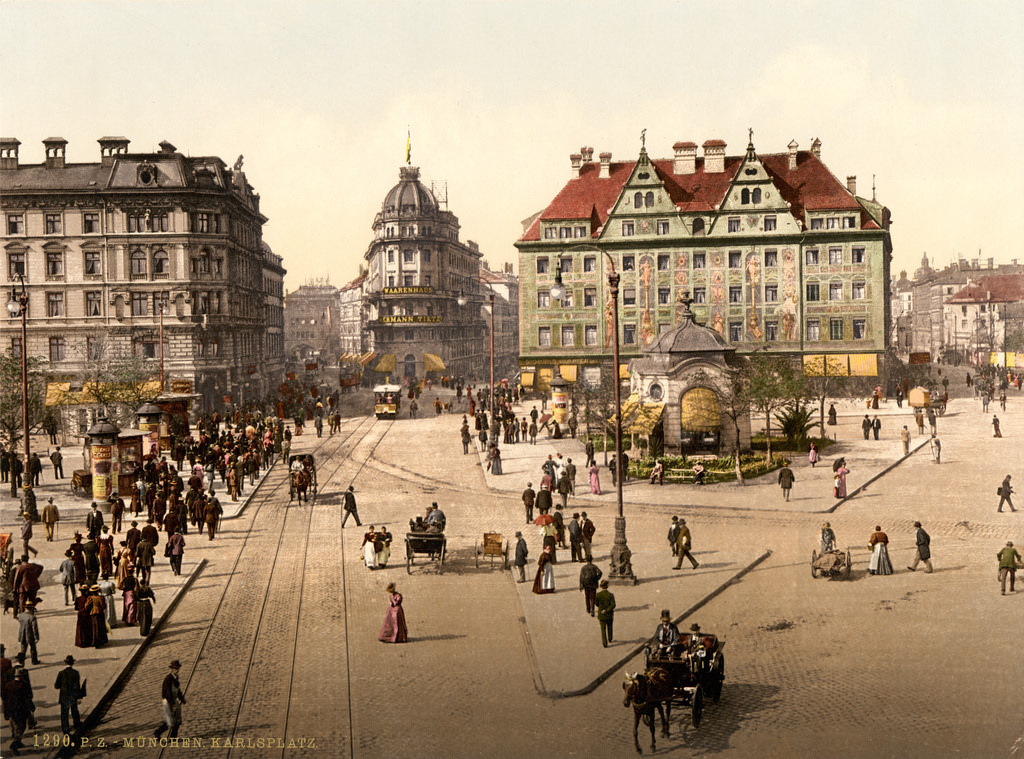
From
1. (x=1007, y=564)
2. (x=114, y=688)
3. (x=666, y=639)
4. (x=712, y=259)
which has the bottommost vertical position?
(x=114, y=688)

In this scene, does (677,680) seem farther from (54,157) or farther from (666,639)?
(54,157)

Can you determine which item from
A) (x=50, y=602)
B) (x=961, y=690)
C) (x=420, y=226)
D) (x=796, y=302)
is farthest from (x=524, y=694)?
(x=420, y=226)

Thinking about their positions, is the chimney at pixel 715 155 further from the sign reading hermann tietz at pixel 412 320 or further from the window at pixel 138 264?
the window at pixel 138 264

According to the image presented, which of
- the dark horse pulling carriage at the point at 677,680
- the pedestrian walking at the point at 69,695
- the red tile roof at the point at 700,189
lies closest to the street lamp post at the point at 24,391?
the pedestrian walking at the point at 69,695

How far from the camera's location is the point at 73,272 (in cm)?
5534

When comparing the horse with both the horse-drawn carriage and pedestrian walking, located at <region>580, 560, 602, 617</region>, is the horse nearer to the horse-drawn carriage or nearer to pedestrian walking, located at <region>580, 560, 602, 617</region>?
pedestrian walking, located at <region>580, 560, 602, 617</region>

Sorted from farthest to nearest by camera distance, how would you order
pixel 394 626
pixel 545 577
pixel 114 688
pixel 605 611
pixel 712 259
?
pixel 712 259 → pixel 545 577 → pixel 394 626 → pixel 605 611 → pixel 114 688

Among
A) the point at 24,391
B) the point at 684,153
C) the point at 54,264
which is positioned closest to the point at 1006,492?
the point at 24,391

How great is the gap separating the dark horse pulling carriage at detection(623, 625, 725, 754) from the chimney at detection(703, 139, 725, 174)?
6049cm

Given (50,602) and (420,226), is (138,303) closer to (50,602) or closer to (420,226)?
(50,602)

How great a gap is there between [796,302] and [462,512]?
44.0 m

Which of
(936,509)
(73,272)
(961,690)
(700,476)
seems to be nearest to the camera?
(961,690)

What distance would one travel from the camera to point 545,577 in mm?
22531

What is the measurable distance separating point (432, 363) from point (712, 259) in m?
34.7
